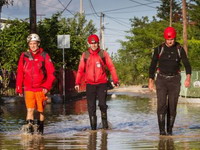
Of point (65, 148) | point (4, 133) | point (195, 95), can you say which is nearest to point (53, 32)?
point (195, 95)

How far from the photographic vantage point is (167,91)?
11719mm

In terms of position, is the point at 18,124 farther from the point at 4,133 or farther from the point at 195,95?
the point at 195,95

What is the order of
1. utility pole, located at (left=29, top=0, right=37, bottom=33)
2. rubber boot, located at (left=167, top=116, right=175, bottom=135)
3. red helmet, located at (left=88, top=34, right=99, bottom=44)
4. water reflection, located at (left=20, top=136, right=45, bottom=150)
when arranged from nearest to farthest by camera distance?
water reflection, located at (left=20, top=136, right=45, bottom=150) < rubber boot, located at (left=167, top=116, right=175, bottom=135) < red helmet, located at (left=88, top=34, right=99, bottom=44) < utility pole, located at (left=29, top=0, right=37, bottom=33)

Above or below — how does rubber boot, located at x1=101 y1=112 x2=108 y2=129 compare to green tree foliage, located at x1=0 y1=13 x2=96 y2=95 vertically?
below

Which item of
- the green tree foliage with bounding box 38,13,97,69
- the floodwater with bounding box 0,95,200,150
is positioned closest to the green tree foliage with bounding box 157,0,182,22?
the green tree foliage with bounding box 38,13,97,69

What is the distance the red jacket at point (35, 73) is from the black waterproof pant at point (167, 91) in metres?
1.94

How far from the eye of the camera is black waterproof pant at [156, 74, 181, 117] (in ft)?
38.1

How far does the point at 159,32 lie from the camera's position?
76438 mm

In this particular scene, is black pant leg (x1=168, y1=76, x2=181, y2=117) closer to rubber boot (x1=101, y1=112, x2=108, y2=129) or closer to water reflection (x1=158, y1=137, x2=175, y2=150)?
water reflection (x1=158, y1=137, x2=175, y2=150)

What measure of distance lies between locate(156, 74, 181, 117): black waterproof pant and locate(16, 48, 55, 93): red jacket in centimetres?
194

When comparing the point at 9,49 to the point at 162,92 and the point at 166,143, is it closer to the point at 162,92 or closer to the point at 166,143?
the point at 162,92

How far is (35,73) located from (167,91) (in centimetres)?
241

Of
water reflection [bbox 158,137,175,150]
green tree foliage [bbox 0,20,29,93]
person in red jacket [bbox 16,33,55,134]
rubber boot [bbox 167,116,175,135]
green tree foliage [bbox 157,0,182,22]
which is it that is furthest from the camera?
green tree foliage [bbox 157,0,182,22]

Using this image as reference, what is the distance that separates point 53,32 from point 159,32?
42.3m
